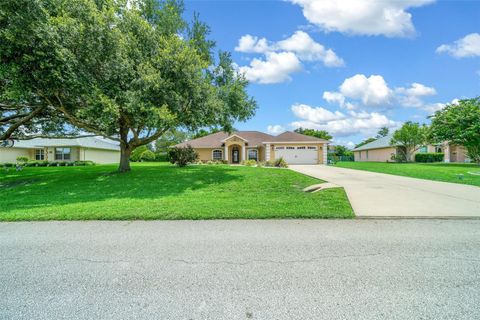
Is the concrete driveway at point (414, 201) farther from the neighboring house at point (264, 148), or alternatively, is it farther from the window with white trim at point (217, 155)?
the window with white trim at point (217, 155)

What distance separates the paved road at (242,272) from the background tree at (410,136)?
31.4 m

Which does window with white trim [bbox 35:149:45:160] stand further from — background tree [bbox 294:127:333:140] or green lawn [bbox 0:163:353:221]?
background tree [bbox 294:127:333:140]

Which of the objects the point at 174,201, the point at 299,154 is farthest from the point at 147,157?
the point at 174,201

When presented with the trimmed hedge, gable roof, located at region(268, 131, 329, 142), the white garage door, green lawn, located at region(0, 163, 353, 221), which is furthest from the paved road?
the trimmed hedge

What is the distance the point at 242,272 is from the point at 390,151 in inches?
1607

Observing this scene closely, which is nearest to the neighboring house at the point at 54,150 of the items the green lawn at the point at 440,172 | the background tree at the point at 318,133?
the green lawn at the point at 440,172

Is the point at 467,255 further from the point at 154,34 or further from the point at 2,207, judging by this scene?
the point at 154,34

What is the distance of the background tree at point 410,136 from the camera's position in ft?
102

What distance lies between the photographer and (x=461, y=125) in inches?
950

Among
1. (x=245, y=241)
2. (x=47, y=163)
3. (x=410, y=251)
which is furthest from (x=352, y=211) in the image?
(x=47, y=163)

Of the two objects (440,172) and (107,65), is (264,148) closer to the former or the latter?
(440,172)

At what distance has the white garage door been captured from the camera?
27156 millimetres

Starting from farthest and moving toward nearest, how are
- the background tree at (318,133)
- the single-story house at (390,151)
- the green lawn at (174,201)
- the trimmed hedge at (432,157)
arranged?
the background tree at (318,133) → the trimmed hedge at (432,157) → the single-story house at (390,151) → the green lawn at (174,201)

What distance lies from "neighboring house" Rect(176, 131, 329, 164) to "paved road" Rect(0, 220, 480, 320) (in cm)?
2220
